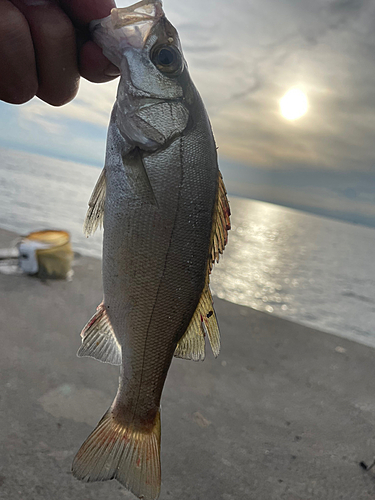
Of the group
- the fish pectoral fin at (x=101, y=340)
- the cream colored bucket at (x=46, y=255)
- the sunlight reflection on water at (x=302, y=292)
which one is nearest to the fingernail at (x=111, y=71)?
the fish pectoral fin at (x=101, y=340)

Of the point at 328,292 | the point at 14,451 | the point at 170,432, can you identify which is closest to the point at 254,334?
the point at 170,432

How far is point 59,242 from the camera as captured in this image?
550cm

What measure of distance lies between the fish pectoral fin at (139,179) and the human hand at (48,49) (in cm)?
50

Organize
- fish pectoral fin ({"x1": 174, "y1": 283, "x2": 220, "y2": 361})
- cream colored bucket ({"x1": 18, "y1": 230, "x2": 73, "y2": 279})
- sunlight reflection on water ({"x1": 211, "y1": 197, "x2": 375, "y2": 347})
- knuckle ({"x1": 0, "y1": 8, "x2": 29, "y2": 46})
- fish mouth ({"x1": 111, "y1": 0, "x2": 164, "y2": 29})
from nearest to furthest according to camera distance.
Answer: knuckle ({"x1": 0, "y1": 8, "x2": 29, "y2": 46}), fish mouth ({"x1": 111, "y1": 0, "x2": 164, "y2": 29}), fish pectoral fin ({"x1": 174, "y1": 283, "x2": 220, "y2": 361}), cream colored bucket ({"x1": 18, "y1": 230, "x2": 73, "y2": 279}), sunlight reflection on water ({"x1": 211, "y1": 197, "x2": 375, "y2": 347})

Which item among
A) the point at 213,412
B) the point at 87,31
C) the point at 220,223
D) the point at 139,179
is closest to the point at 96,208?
the point at 139,179

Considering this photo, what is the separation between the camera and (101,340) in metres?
1.53

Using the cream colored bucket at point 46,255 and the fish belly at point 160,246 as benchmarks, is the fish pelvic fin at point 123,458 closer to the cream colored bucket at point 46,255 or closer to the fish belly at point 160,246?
the fish belly at point 160,246

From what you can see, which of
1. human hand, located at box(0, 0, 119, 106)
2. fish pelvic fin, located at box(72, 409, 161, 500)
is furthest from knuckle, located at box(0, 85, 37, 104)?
fish pelvic fin, located at box(72, 409, 161, 500)

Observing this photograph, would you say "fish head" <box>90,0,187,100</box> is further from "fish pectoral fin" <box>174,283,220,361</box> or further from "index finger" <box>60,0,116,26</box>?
"fish pectoral fin" <box>174,283,220,361</box>

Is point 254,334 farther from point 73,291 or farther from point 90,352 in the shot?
point 90,352

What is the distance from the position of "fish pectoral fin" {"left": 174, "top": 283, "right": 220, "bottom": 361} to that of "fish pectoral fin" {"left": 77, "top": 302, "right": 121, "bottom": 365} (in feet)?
0.89

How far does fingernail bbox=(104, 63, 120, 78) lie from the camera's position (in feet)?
5.09

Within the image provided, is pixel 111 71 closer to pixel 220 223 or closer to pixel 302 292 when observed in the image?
pixel 220 223

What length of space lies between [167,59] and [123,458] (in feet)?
5.51
